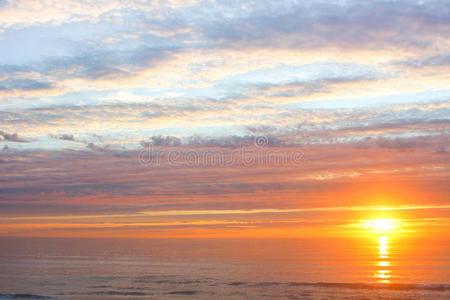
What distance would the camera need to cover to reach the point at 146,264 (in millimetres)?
83250

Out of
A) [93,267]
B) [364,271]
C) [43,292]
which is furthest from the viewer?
[93,267]

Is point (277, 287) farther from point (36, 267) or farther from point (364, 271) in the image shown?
point (36, 267)

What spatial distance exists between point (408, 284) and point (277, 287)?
1922cm

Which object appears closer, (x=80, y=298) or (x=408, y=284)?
(x=80, y=298)

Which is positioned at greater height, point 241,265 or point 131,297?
point 131,297

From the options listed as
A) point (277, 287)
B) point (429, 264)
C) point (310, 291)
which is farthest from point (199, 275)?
point (429, 264)

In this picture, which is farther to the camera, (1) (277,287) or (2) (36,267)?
(2) (36,267)

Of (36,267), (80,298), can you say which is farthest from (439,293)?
(36,267)

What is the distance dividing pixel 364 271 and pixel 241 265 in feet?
78.4

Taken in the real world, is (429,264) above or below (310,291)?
below

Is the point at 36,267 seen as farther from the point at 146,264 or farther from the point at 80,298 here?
the point at 80,298

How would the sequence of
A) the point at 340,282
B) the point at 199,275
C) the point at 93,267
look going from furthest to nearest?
the point at 93,267 < the point at 199,275 < the point at 340,282

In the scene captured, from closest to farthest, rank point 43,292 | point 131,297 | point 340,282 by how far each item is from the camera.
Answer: point 131,297 < point 43,292 < point 340,282

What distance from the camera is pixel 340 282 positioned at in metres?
59.5
